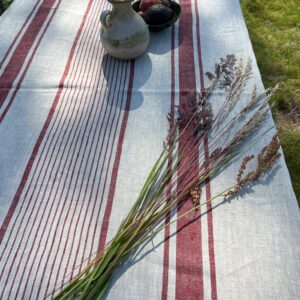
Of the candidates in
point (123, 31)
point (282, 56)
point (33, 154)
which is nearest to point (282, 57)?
point (282, 56)

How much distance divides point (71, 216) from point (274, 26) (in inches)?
85.0

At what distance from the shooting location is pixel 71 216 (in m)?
1.12

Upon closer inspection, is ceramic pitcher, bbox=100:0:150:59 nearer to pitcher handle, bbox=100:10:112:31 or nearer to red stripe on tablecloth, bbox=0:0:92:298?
pitcher handle, bbox=100:10:112:31

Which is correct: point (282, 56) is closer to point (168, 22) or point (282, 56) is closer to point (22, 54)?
point (168, 22)

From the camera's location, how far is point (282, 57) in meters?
2.30

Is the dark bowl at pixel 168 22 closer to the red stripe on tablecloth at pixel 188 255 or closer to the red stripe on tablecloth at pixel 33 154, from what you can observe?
the red stripe on tablecloth at pixel 33 154

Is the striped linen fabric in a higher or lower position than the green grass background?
higher

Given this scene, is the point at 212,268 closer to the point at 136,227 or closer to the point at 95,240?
the point at 136,227

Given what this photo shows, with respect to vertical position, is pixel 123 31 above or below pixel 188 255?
above

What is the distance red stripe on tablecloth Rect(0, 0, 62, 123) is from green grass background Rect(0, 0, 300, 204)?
924mm

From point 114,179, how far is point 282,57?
1612 mm

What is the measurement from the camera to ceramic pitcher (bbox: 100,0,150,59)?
60.8 inches

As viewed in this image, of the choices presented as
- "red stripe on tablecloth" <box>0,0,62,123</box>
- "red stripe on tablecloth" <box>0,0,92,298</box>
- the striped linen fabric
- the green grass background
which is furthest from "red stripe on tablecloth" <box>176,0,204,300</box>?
"red stripe on tablecloth" <box>0,0,62,123</box>

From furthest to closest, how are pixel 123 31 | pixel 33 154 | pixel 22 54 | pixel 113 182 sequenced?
pixel 22 54, pixel 123 31, pixel 33 154, pixel 113 182
